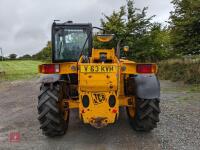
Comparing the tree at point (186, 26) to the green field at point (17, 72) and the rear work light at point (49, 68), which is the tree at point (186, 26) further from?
the green field at point (17, 72)

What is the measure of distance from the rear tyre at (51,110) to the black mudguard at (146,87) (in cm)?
154

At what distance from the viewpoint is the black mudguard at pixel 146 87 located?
746 cm

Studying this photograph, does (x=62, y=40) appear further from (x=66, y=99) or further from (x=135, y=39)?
(x=135, y=39)

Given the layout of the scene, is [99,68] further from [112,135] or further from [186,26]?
[186,26]

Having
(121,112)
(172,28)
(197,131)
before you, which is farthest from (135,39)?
(197,131)

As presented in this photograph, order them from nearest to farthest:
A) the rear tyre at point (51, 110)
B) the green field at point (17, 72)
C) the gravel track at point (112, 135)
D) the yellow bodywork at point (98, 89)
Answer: the yellow bodywork at point (98, 89) < the gravel track at point (112, 135) < the rear tyre at point (51, 110) < the green field at point (17, 72)

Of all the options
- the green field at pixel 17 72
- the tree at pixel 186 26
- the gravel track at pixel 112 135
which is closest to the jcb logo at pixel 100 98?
the gravel track at pixel 112 135

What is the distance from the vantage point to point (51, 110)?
24.3 feet

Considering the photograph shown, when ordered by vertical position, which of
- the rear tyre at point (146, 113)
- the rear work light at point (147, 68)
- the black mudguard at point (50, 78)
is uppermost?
the rear work light at point (147, 68)

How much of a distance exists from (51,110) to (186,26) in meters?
13.0

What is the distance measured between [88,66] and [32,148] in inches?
71.2

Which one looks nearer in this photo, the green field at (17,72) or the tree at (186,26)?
the tree at (186,26)

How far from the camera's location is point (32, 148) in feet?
23.0

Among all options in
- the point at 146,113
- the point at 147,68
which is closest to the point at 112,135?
the point at 146,113
